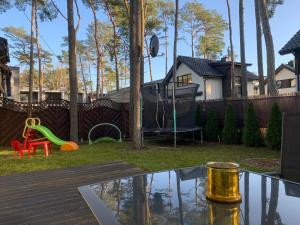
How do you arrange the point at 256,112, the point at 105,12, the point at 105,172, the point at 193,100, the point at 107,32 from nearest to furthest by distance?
the point at 105,172, the point at 256,112, the point at 193,100, the point at 105,12, the point at 107,32

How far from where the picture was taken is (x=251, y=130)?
7633mm

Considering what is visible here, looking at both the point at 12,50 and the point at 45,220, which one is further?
the point at 12,50

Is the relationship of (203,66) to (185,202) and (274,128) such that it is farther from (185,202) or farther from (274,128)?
(185,202)

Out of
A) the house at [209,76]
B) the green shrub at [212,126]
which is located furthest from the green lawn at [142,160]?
the house at [209,76]

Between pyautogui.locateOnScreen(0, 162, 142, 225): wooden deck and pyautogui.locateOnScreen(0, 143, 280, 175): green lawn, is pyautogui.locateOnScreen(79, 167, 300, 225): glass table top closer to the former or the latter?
pyautogui.locateOnScreen(0, 162, 142, 225): wooden deck

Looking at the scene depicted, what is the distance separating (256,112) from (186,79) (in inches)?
468

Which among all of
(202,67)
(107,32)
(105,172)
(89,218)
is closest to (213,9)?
(202,67)

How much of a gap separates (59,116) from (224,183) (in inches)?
369

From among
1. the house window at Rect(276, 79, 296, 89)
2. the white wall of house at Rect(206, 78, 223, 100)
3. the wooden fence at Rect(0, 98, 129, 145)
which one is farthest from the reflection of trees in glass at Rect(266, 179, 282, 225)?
the house window at Rect(276, 79, 296, 89)

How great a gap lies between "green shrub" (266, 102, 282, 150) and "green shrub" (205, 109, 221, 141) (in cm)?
202

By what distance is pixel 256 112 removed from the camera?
7.91 metres

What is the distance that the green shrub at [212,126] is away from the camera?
8.91m

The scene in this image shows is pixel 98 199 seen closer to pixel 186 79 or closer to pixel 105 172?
pixel 105 172

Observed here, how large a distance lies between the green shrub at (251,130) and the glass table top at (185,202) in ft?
20.4
